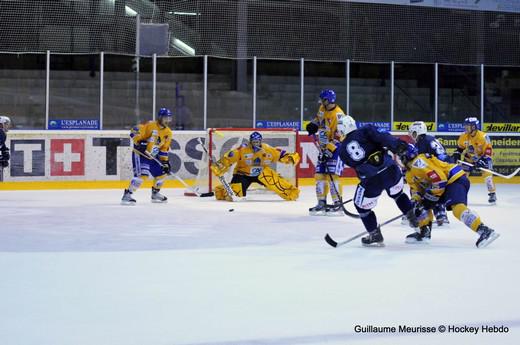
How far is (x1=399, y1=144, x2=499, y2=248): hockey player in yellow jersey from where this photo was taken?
6219 millimetres

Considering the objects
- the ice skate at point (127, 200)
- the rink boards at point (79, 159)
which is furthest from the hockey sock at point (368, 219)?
the rink boards at point (79, 159)

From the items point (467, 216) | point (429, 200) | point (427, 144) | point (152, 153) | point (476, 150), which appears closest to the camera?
point (467, 216)

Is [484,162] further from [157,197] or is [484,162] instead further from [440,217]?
[157,197]

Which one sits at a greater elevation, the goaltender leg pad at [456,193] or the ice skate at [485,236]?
the goaltender leg pad at [456,193]

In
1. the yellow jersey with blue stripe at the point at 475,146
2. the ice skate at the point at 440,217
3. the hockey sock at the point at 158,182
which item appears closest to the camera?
the ice skate at the point at 440,217

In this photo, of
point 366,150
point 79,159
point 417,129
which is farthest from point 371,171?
point 79,159

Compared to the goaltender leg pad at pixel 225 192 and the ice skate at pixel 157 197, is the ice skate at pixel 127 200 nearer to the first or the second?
the ice skate at pixel 157 197

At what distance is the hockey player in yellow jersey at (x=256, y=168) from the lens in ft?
36.8

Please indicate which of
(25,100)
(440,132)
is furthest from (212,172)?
(440,132)

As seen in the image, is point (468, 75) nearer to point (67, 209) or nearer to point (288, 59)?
point (288, 59)

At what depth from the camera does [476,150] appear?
10977 mm

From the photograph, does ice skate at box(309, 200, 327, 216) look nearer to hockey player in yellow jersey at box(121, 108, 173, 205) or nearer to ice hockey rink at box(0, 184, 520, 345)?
ice hockey rink at box(0, 184, 520, 345)

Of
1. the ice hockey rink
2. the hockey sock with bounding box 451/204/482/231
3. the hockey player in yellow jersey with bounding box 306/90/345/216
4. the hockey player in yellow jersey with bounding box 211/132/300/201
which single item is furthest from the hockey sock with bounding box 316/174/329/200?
the hockey sock with bounding box 451/204/482/231

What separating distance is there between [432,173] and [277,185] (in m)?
5.08
